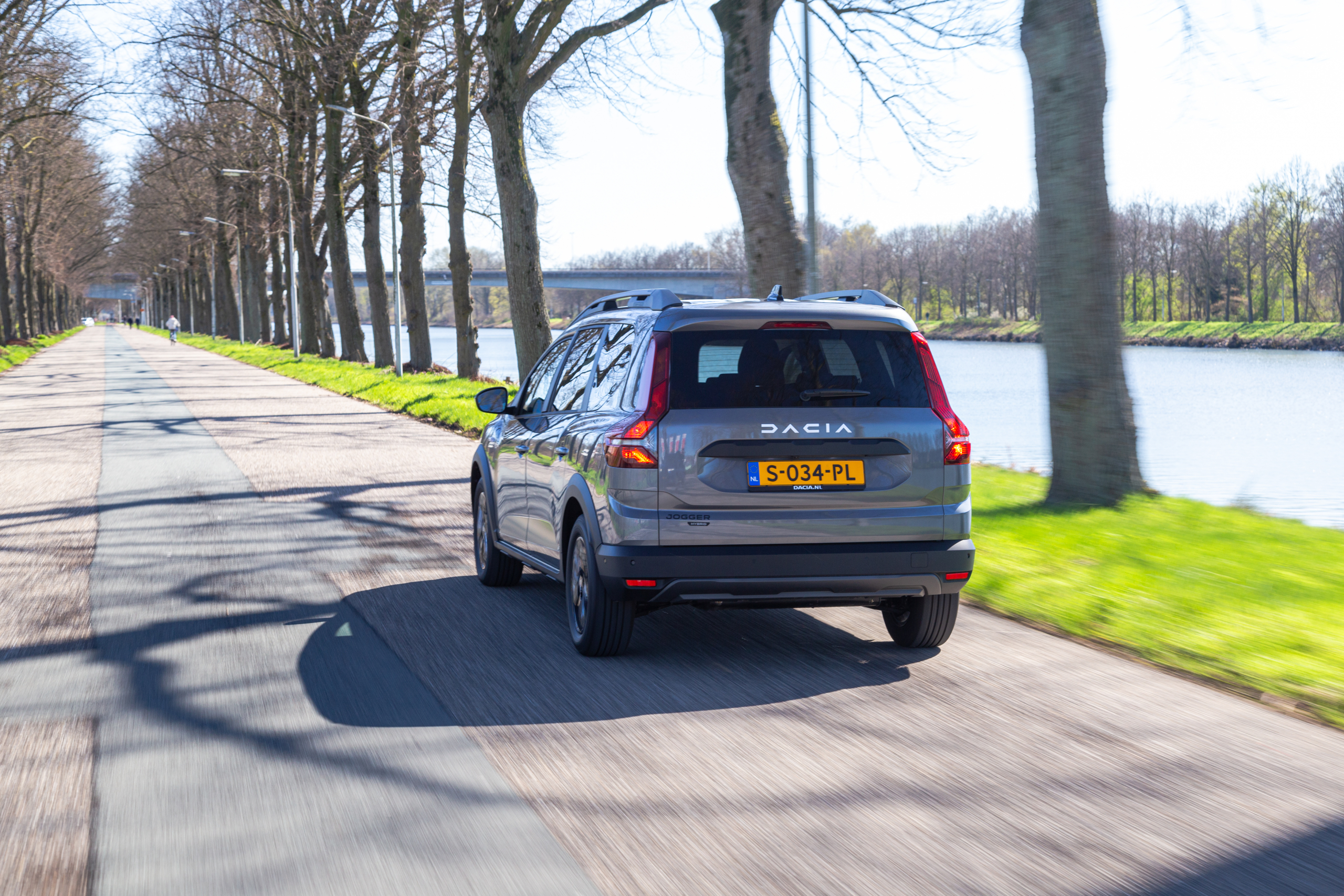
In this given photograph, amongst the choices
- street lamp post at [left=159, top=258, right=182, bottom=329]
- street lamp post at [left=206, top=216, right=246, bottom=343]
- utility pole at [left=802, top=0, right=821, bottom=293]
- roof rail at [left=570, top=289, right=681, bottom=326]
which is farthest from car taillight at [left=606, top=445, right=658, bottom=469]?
street lamp post at [left=159, top=258, right=182, bottom=329]

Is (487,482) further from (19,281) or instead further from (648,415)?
(19,281)

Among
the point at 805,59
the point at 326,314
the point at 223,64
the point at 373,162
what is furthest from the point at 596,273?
the point at 805,59

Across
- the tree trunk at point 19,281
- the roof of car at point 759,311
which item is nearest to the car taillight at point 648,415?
the roof of car at point 759,311

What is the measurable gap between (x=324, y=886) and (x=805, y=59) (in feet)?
47.4

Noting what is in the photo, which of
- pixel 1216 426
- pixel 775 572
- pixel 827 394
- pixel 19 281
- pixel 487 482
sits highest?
pixel 19 281

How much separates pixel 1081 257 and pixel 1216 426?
12.7 m

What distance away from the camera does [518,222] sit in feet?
64.5

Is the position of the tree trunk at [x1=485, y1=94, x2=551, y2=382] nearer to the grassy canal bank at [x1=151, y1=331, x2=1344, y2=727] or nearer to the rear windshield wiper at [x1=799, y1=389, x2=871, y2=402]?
the grassy canal bank at [x1=151, y1=331, x2=1344, y2=727]

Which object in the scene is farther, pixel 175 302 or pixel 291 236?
pixel 175 302

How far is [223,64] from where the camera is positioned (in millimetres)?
38438

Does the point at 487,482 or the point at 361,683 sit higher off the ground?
the point at 487,482

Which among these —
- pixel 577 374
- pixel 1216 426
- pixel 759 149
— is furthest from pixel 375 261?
pixel 577 374

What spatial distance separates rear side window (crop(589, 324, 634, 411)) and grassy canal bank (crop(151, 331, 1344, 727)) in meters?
2.61

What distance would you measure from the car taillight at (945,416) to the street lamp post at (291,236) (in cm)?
3675
